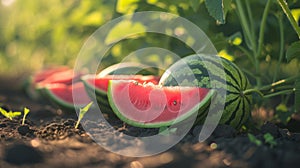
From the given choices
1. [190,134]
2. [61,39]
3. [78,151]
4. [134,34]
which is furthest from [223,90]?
[61,39]

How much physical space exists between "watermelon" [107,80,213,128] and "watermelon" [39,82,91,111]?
2.23ft

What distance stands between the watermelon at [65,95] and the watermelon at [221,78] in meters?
0.83

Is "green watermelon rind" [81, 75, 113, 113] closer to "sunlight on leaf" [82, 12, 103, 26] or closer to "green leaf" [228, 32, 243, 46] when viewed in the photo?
"green leaf" [228, 32, 243, 46]

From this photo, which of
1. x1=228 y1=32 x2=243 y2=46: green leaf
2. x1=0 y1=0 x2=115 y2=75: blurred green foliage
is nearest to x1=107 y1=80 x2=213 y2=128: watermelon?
x1=228 y1=32 x2=243 y2=46: green leaf

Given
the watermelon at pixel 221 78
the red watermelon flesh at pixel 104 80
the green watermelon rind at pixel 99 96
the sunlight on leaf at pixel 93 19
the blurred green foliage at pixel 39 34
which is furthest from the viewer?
the blurred green foliage at pixel 39 34

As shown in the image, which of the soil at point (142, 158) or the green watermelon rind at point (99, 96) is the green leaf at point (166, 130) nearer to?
the soil at point (142, 158)

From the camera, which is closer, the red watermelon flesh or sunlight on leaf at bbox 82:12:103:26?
the red watermelon flesh

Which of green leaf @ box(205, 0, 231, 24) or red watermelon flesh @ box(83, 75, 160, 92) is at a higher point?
green leaf @ box(205, 0, 231, 24)

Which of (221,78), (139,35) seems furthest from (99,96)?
(139,35)

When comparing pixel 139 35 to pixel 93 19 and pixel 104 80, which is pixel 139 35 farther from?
pixel 104 80

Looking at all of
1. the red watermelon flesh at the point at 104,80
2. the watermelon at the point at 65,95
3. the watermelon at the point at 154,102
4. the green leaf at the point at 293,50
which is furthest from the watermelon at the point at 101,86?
the green leaf at the point at 293,50

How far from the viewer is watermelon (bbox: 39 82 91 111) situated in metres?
3.71

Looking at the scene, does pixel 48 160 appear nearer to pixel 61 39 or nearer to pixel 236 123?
pixel 236 123

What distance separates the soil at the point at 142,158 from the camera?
2.11 metres
